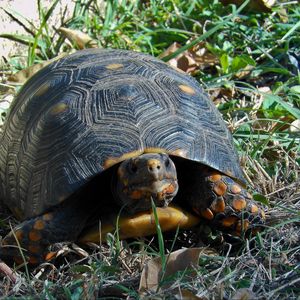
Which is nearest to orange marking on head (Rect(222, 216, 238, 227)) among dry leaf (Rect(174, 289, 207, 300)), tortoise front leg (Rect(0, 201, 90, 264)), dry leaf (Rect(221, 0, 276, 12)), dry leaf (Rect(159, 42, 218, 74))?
tortoise front leg (Rect(0, 201, 90, 264))

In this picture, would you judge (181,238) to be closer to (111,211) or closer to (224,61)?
(111,211)

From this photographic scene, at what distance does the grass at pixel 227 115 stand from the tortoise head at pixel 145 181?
0.17 m

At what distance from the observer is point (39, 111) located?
10.7 ft

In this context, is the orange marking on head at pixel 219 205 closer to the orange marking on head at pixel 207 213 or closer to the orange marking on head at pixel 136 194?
the orange marking on head at pixel 207 213

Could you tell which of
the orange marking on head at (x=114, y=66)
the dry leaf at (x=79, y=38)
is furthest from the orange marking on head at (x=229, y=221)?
the dry leaf at (x=79, y=38)

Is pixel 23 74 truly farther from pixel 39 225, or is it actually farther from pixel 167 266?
pixel 167 266

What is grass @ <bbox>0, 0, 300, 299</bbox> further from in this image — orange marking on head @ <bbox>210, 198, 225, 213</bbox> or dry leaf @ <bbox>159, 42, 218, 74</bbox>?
orange marking on head @ <bbox>210, 198, 225, 213</bbox>

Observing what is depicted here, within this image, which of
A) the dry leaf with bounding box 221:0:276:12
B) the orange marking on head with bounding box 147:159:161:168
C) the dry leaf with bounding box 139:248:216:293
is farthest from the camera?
the dry leaf with bounding box 221:0:276:12

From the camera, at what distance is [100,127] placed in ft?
9.70

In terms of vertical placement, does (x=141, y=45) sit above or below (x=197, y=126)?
below

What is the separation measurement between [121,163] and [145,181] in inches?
6.2

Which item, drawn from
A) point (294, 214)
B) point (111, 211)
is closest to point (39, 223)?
point (111, 211)

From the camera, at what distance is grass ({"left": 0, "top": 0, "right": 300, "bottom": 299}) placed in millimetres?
2545

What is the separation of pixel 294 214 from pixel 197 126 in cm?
55
